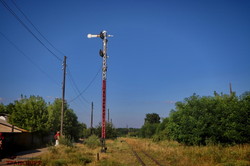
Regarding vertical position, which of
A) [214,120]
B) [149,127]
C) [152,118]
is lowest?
[149,127]

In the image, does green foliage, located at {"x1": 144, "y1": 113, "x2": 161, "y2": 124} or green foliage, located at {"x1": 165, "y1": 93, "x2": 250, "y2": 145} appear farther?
green foliage, located at {"x1": 144, "y1": 113, "x2": 161, "y2": 124}

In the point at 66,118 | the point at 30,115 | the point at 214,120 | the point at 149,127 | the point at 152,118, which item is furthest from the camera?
the point at 152,118

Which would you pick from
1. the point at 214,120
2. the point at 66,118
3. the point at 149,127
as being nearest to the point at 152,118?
the point at 149,127

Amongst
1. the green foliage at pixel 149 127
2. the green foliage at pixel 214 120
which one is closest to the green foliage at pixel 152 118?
the green foliage at pixel 149 127

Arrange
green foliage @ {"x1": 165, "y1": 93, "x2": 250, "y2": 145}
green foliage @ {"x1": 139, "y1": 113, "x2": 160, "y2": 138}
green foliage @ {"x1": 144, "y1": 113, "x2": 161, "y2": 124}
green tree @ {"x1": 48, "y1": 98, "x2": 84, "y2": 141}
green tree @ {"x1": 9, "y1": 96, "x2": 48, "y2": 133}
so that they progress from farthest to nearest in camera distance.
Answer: green foliage @ {"x1": 144, "y1": 113, "x2": 161, "y2": 124}
green foliage @ {"x1": 139, "y1": 113, "x2": 160, "y2": 138}
green tree @ {"x1": 48, "y1": 98, "x2": 84, "y2": 141}
green tree @ {"x1": 9, "y1": 96, "x2": 48, "y2": 133}
green foliage @ {"x1": 165, "y1": 93, "x2": 250, "y2": 145}

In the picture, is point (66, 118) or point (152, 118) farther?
point (152, 118)

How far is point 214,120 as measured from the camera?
23.5 m

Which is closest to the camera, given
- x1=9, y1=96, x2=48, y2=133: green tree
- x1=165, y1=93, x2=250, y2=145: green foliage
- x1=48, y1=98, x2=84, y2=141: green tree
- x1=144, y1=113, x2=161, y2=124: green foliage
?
x1=165, y1=93, x2=250, y2=145: green foliage

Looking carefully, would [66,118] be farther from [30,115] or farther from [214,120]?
[214,120]

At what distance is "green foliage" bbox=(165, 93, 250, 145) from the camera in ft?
73.9

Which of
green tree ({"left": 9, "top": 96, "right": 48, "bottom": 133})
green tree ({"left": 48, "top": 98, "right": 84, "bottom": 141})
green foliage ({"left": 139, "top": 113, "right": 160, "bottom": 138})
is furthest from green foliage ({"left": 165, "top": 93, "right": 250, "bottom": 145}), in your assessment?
green foliage ({"left": 139, "top": 113, "right": 160, "bottom": 138})

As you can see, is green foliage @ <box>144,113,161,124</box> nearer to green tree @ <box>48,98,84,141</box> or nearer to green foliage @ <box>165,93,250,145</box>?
green tree @ <box>48,98,84,141</box>

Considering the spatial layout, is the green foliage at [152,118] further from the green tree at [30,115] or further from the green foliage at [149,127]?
the green tree at [30,115]

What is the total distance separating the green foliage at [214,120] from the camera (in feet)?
73.9
